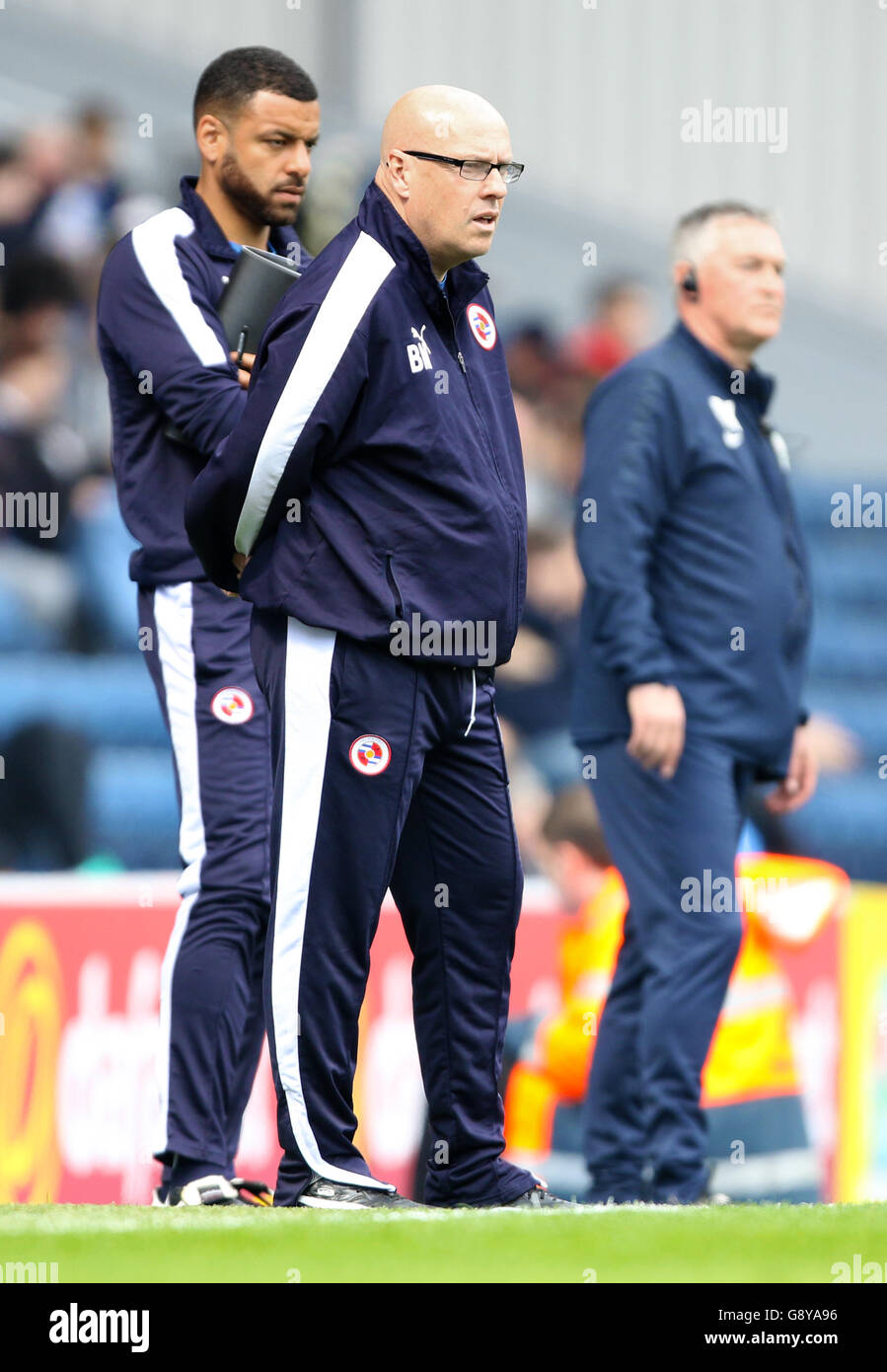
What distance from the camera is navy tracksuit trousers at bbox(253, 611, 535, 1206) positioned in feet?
12.1

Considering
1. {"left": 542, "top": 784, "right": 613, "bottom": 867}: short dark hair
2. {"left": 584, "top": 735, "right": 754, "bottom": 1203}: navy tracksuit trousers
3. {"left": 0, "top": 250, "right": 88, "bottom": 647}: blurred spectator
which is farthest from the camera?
{"left": 0, "top": 250, "right": 88, "bottom": 647}: blurred spectator

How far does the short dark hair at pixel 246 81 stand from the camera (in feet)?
14.4

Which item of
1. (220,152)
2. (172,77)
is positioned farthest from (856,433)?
(220,152)

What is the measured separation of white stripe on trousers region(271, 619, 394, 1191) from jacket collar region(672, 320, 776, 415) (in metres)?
1.88

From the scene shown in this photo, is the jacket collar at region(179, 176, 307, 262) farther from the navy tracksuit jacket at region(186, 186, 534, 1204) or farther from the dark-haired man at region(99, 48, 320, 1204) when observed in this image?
the navy tracksuit jacket at region(186, 186, 534, 1204)

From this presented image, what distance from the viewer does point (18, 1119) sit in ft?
20.2

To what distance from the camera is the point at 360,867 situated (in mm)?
3688

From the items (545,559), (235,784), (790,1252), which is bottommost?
(790,1252)

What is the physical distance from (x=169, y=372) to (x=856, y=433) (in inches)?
380

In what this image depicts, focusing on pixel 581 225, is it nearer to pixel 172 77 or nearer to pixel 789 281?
pixel 789 281

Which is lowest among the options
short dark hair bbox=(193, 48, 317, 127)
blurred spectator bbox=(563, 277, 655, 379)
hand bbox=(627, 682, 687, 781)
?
hand bbox=(627, 682, 687, 781)

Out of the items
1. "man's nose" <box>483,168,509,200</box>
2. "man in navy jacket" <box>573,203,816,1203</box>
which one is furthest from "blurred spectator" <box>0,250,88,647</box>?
"man's nose" <box>483,168,509,200</box>

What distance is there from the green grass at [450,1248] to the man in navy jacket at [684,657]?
4.71 ft
